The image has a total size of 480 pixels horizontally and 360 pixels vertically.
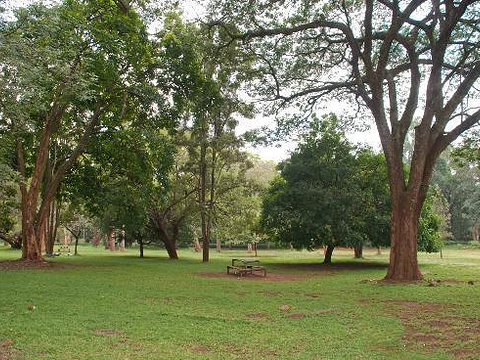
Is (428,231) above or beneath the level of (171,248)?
above

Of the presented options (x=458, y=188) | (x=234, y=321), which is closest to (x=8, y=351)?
(x=234, y=321)

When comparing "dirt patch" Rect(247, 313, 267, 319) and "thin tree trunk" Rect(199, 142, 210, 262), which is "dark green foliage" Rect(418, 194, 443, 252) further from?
"dirt patch" Rect(247, 313, 267, 319)

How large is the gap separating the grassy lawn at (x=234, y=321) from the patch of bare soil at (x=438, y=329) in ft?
0.05

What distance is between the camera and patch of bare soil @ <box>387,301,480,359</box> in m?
6.24

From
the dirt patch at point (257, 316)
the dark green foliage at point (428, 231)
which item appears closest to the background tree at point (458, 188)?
the dark green foliage at point (428, 231)

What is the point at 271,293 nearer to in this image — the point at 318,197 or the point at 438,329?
the point at 438,329

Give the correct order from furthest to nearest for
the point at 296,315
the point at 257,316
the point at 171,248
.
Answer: the point at 171,248 < the point at 296,315 < the point at 257,316

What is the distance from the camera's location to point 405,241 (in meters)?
13.7

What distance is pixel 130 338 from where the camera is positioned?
6.52 m

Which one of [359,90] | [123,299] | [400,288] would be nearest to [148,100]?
[359,90]

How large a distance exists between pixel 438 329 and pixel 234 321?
3.28 m

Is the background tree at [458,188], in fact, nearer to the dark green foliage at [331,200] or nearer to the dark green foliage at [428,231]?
the dark green foliage at [428,231]

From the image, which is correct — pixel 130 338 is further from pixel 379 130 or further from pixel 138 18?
pixel 138 18

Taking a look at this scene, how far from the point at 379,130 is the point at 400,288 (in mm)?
4768
